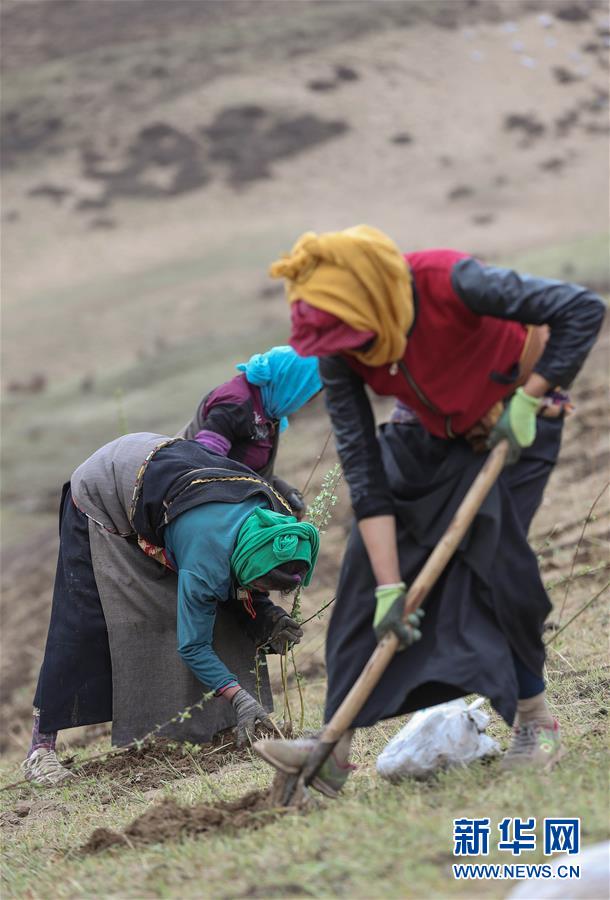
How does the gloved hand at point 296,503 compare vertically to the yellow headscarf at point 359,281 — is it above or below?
below


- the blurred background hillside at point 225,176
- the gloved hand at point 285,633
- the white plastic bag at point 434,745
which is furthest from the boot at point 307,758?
the blurred background hillside at point 225,176

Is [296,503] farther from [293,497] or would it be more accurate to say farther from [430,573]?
[430,573]

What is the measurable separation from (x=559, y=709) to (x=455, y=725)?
0.71 metres

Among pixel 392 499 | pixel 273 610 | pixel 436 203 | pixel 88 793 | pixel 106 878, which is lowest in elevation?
pixel 436 203

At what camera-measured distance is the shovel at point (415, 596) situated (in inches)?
115

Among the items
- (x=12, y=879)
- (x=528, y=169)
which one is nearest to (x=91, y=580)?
(x=12, y=879)

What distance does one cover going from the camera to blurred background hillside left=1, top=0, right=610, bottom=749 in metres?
16.3

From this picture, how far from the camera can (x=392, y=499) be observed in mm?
3043

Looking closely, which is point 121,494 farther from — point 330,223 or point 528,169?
point 528,169

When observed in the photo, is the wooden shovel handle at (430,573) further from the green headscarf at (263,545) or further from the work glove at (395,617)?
the green headscarf at (263,545)

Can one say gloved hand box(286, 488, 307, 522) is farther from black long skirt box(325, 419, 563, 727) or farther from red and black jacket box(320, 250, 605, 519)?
red and black jacket box(320, 250, 605, 519)

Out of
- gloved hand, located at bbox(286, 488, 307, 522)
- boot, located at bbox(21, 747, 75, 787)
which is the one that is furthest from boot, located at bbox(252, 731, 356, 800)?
gloved hand, located at bbox(286, 488, 307, 522)

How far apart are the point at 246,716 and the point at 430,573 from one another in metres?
1.53

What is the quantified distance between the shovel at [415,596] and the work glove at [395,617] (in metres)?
0.02
